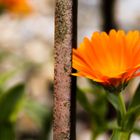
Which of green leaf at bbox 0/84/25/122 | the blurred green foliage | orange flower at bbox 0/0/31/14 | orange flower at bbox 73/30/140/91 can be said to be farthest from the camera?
orange flower at bbox 0/0/31/14

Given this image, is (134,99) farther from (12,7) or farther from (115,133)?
(12,7)

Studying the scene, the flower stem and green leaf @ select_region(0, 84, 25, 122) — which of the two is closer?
the flower stem

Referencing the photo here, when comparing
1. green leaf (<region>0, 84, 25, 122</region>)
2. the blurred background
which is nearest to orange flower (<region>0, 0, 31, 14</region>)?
the blurred background

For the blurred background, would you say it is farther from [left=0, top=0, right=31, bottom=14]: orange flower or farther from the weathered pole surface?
the weathered pole surface

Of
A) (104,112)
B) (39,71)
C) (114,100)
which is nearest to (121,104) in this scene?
(114,100)

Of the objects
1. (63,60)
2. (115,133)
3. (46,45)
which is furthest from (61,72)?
(46,45)

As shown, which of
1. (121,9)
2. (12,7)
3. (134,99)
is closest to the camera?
(134,99)
